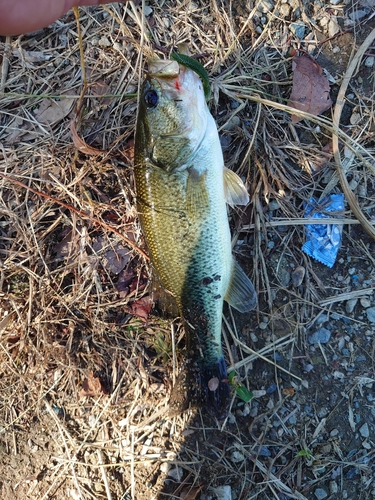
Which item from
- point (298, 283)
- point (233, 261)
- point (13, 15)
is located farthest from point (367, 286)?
point (13, 15)

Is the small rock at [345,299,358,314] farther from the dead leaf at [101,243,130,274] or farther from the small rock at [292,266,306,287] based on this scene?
A: the dead leaf at [101,243,130,274]

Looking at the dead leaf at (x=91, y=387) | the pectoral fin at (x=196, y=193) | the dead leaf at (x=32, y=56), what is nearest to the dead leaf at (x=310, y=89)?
the pectoral fin at (x=196, y=193)

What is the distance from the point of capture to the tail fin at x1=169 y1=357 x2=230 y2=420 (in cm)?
257

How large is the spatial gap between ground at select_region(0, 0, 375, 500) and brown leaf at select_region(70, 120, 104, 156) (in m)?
0.01

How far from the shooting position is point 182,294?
2.54m

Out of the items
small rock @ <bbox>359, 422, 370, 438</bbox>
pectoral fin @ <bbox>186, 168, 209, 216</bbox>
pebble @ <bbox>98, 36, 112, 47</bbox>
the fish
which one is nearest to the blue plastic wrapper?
the fish

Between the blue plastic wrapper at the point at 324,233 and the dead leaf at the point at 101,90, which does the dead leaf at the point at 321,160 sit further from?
the dead leaf at the point at 101,90

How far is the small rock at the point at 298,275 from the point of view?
2861mm

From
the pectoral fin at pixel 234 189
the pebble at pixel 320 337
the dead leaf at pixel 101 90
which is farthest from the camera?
the dead leaf at pixel 101 90

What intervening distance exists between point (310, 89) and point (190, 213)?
1277 millimetres

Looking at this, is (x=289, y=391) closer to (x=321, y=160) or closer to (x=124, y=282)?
(x=124, y=282)

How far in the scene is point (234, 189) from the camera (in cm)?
253

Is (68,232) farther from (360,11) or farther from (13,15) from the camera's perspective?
(360,11)

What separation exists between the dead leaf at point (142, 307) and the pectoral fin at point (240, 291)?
57 cm
